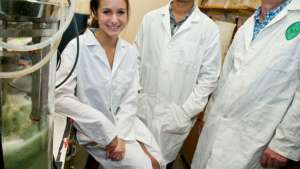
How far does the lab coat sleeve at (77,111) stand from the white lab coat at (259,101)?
0.65m

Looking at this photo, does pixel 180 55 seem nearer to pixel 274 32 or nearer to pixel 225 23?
pixel 274 32

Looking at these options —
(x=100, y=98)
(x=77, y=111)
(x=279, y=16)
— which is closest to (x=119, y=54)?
(x=100, y=98)

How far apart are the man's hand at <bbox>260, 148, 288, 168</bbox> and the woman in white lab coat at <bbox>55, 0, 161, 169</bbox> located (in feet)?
1.77

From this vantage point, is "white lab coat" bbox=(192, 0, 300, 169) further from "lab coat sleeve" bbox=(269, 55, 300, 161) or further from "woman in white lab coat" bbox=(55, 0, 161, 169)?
"woman in white lab coat" bbox=(55, 0, 161, 169)

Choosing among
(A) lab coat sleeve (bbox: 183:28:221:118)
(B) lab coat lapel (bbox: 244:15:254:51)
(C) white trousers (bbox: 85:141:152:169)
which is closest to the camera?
(C) white trousers (bbox: 85:141:152:169)

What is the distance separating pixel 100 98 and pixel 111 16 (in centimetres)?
42

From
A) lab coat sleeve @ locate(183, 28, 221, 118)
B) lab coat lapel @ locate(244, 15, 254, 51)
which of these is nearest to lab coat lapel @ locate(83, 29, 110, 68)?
lab coat sleeve @ locate(183, 28, 221, 118)

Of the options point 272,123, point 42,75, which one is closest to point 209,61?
point 272,123

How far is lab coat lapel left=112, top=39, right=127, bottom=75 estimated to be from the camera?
1387 millimetres

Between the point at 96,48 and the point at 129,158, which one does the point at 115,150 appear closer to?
the point at 129,158

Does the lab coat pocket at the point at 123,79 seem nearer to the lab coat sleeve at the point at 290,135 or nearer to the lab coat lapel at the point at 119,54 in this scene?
the lab coat lapel at the point at 119,54

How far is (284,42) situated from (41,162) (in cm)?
120

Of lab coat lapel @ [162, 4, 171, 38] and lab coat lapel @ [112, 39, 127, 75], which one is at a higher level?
lab coat lapel @ [162, 4, 171, 38]

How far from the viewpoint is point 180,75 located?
5.65 feet
